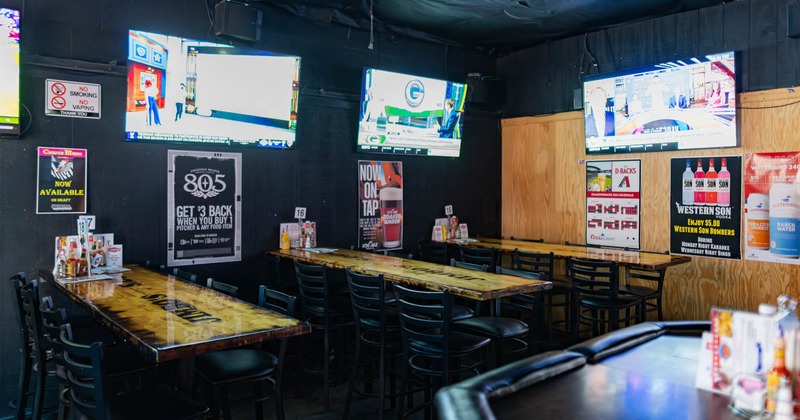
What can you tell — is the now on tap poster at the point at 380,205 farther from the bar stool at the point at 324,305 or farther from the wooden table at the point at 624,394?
the wooden table at the point at 624,394

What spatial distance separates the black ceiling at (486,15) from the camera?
4.86m

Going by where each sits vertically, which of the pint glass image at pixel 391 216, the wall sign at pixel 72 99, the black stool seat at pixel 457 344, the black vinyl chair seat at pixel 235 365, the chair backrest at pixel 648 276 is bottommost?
the black vinyl chair seat at pixel 235 365

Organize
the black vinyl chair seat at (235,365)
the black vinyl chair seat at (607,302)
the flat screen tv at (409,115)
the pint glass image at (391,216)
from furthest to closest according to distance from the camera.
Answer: the pint glass image at (391,216), the flat screen tv at (409,115), the black vinyl chair seat at (607,302), the black vinyl chair seat at (235,365)

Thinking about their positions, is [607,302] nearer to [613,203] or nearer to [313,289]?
[613,203]

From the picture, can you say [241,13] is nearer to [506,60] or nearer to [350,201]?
[350,201]

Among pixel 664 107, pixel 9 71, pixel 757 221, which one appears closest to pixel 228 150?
pixel 9 71

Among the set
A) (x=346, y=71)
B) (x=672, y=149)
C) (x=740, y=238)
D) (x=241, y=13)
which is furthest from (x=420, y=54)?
(x=740, y=238)

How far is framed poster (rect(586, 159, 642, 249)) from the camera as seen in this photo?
5.43 m

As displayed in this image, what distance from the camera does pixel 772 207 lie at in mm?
4445

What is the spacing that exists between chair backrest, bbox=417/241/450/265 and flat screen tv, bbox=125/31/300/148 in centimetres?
182

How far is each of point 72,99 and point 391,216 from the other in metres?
2.99

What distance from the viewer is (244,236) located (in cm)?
465

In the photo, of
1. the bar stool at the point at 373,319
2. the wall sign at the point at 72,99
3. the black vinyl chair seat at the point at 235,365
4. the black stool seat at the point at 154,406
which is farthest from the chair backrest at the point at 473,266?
the wall sign at the point at 72,99

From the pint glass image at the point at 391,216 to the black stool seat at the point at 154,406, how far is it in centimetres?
338
